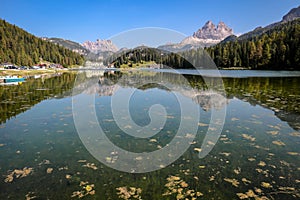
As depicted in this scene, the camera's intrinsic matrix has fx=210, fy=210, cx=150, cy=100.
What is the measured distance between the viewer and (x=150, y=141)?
1263cm

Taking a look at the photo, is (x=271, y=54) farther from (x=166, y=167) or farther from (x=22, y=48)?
(x=22, y=48)

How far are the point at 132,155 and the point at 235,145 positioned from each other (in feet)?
18.9

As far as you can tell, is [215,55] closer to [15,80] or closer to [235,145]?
[15,80]

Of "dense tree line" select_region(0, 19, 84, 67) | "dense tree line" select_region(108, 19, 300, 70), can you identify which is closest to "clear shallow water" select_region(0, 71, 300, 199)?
"dense tree line" select_region(108, 19, 300, 70)

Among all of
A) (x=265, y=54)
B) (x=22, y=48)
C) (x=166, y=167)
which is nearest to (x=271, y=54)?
(x=265, y=54)

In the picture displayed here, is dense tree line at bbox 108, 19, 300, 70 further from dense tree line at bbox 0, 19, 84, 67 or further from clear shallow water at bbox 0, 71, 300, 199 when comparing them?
dense tree line at bbox 0, 19, 84, 67

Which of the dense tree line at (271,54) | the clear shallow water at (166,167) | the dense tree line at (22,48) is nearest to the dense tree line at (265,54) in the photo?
the dense tree line at (271,54)

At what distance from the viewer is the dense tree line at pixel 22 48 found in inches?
5375

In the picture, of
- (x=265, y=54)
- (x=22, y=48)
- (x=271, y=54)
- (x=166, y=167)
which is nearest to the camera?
(x=166, y=167)

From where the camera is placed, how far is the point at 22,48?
15162 centimetres

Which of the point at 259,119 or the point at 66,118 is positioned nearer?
the point at 259,119

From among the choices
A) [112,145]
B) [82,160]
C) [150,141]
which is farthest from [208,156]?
[82,160]

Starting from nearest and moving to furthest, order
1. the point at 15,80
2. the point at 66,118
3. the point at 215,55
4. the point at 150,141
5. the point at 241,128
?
the point at 150,141 < the point at 241,128 < the point at 66,118 < the point at 15,80 < the point at 215,55

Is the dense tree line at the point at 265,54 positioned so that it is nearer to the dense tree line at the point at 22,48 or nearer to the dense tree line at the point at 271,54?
the dense tree line at the point at 271,54
